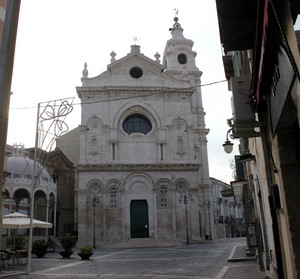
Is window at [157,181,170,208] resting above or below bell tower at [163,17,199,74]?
below

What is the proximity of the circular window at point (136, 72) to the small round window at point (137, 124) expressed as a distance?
5.13 meters

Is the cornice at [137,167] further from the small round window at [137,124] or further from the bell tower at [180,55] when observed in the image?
the bell tower at [180,55]

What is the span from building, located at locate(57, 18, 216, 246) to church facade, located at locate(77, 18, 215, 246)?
0.33 ft

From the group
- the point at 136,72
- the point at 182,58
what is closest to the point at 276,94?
the point at 136,72

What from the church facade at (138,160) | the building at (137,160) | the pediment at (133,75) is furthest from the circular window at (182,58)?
the pediment at (133,75)

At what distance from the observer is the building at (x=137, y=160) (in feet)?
126

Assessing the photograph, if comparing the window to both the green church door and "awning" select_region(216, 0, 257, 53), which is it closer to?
the green church door

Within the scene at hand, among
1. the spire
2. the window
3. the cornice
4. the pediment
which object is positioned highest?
the spire

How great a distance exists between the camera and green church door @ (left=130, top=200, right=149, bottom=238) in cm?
3869

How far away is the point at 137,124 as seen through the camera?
43000mm

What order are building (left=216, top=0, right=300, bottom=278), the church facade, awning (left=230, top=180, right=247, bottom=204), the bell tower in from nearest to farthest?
building (left=216, top=0, right=300, bottom=278), awning (left=230, top=180, right=247, bottom=204), the church facade, the bell tower

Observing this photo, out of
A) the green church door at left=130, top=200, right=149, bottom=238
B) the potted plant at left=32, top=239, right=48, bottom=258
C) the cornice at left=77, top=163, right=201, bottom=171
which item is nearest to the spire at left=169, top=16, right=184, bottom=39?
the cornice at left=77, top=163, right=201, bottom=171

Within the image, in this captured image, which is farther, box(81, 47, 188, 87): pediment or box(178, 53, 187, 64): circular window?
box(178, 53, 187, 64): circular window

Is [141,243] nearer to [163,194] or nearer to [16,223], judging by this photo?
[163,194]
